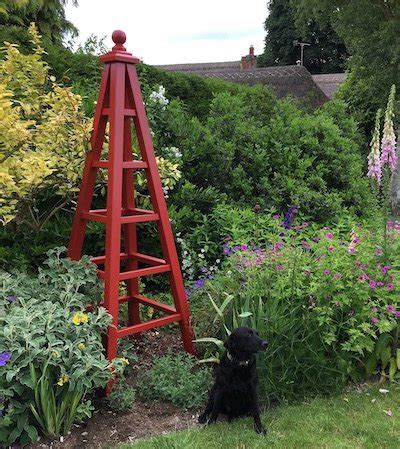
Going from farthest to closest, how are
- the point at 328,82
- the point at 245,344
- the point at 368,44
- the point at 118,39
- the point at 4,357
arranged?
the point at 328,82
the point at 368,44
the point at 118,39
the point at 245,344
the point at 4,357

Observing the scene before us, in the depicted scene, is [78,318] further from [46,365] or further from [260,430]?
[260,430]

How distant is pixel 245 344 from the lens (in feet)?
9.29

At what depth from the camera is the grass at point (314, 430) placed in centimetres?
277

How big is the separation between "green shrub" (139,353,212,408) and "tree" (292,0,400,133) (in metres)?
11.6

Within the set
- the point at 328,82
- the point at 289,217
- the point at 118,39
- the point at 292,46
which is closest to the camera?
the point at 118,39

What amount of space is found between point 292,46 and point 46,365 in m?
32.7

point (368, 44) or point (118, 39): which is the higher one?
point (368, 44)

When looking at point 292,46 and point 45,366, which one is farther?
point 292,46

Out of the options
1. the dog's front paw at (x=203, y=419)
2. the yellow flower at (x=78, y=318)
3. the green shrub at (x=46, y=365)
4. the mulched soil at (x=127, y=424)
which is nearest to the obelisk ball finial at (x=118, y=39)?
the green shrub at (x=46, y=365)

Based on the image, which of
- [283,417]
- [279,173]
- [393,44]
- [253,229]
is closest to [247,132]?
[279,173]

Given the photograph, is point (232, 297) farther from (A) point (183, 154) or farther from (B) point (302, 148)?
(B) point (302, 148)

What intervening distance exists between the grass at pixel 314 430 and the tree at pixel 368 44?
11.4 m

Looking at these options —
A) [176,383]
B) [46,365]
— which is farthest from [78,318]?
[176,383]

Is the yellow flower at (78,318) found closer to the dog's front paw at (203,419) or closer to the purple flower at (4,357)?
the purple flower at (4,357)
